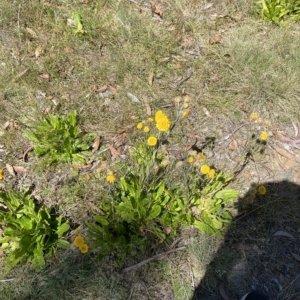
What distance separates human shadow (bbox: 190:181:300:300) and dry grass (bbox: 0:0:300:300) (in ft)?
2.55

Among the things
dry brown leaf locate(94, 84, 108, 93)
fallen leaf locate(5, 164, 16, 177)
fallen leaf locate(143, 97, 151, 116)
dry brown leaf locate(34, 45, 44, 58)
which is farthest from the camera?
dry brown leaf locate(34, 45, 44, 58)

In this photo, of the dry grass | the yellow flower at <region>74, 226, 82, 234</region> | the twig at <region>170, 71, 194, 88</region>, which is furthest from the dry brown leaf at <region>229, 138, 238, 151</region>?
the yellow flower at <region>74, 226, 82, 234</region>

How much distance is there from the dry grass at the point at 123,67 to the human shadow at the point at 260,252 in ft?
2.55

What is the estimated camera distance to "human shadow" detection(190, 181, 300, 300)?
2529mm

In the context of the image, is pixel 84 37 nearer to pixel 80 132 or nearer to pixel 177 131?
pixel 80 132

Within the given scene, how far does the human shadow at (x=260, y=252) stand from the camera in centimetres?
253

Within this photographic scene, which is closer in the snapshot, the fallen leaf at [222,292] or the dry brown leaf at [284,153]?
the fallen leaf at [222,292]

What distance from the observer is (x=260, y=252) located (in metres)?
2.65

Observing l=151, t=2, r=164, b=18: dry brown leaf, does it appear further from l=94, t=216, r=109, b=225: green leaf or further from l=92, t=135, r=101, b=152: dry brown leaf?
l=94, t=216, r=109, b=225: green leaf

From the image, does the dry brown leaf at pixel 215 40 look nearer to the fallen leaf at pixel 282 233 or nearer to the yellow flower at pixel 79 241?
the fallen leaf at pixel 282 233

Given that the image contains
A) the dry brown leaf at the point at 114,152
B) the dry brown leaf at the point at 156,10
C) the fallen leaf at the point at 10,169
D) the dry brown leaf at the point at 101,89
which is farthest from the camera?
the dry brown leaf at the point at 156,10

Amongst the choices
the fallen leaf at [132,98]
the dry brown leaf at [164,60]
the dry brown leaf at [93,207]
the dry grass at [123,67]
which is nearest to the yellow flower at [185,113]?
the dry grass at [123,67]

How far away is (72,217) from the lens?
2.71 metres

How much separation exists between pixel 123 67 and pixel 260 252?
6.64 ft
